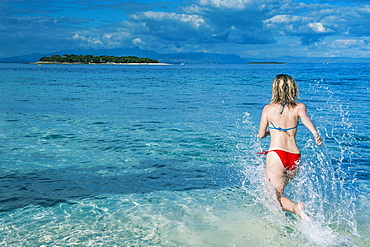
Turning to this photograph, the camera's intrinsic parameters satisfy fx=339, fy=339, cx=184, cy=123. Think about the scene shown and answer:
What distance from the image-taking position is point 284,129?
19.5 ft

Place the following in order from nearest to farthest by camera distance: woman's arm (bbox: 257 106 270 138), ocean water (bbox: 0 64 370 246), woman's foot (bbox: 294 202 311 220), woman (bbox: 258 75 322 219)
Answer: woman's foot (bbox: 294 202 311 220), woman (bbox: 258 75 322 219), ocean water (bbox: 0 64 370 246), woman's arm (bbox: 257 106 270 138)

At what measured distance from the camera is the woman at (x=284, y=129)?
5.84m

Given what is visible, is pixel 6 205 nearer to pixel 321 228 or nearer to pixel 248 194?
pixel 248 194

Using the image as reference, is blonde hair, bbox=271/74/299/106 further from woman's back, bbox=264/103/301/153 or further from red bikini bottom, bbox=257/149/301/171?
red bikini bottom, bbox=257/149/301/171

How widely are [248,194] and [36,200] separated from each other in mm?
4685

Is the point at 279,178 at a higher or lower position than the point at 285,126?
lower

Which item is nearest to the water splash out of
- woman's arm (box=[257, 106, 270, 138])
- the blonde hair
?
woman's arm (box=[257, 106, 270, 138])

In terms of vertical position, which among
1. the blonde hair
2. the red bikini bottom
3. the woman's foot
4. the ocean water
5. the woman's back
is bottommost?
the ocean water

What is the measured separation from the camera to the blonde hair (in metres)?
5.82

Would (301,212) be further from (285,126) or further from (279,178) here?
(285,126)

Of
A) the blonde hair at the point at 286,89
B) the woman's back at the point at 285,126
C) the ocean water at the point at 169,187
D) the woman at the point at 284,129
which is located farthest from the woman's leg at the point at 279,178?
the blonde hair at the point at 286,89

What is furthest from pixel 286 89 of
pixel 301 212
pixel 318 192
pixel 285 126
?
pixel 318 192

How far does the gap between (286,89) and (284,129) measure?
0.70 metres

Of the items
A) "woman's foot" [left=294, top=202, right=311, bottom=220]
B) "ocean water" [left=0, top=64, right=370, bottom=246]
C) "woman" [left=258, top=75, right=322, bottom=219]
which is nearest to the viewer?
"woman's foot" [left=294, top=202, right=311, bottom=220]
